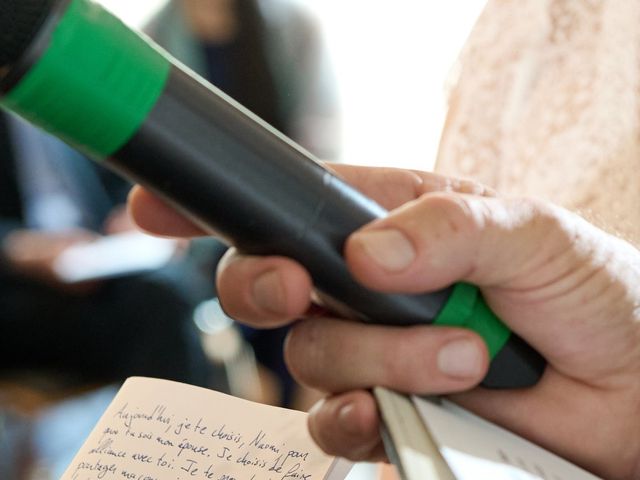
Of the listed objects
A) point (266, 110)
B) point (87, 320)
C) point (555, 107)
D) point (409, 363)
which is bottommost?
point (87, 320)

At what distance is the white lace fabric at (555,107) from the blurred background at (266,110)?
0.57 m

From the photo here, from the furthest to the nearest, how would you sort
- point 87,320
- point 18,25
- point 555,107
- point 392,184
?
point 87,320 < point 555,107 < point 392,184 < point 18,25

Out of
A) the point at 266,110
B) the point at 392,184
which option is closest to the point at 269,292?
the point at 392,184

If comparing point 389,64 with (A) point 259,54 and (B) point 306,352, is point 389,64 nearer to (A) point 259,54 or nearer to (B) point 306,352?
(A) point 259,54

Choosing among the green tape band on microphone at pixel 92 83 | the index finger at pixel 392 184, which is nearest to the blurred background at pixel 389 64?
the index finger at pixel 392 184

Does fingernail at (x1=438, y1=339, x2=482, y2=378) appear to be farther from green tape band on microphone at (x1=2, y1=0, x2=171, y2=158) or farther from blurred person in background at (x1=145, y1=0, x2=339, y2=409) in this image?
blurred person in background at (x1=145, y1=0, x2=339, y2=409)

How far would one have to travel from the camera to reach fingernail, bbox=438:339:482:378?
0.34 metres

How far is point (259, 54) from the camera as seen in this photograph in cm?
147

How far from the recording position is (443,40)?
4.68 feet

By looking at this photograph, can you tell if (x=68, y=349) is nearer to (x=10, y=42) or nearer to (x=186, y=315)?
(x=186, y=315)

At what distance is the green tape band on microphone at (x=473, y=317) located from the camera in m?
0.35

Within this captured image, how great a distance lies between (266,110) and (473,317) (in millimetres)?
1155

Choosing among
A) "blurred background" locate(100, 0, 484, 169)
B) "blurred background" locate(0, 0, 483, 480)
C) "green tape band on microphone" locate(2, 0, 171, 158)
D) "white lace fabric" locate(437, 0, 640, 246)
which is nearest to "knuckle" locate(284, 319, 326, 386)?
"green tape band on microphone" locate(2, 0, 171, 158)

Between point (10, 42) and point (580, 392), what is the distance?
0.32m
